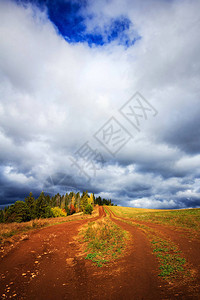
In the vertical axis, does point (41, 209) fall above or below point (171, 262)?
above

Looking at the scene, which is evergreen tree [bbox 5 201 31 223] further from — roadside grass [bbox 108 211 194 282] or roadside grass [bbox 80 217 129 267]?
roadside grass [bbox 108 211 194 282]

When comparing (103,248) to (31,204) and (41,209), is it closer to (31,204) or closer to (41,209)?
(41,209)

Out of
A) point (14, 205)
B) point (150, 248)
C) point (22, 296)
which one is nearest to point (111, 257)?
point (150, 248)

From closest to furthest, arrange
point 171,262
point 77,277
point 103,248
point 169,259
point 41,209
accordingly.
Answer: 1. point 77,277
2. point 171,262
3. point 169,259
4. point 103,248
5. point 41,209

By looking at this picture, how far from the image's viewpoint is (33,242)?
1221 centimetres

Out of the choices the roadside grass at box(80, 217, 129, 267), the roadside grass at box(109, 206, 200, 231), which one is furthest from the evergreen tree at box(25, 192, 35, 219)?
the roadside grass at box(80, 217, 129, 267)

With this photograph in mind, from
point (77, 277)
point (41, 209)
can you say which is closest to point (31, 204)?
point (41, 209)

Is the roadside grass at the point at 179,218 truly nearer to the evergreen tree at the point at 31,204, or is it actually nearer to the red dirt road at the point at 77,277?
the red dirt road at the point at 77,277

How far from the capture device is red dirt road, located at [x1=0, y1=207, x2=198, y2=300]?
5.38 meters

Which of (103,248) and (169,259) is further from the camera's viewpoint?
(103,248)

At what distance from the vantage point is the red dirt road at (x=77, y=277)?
538cm

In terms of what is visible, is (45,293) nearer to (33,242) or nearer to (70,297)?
(70,297)

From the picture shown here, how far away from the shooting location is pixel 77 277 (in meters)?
6.76

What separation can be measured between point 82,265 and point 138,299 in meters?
4.27
